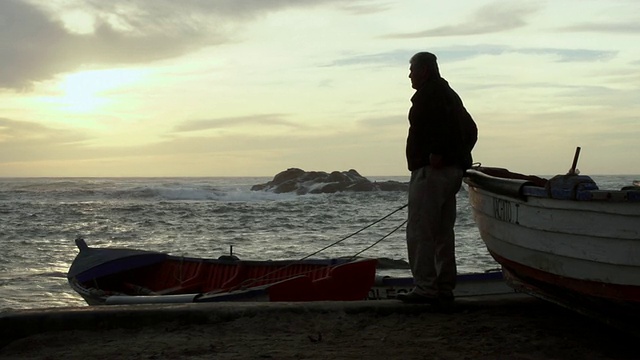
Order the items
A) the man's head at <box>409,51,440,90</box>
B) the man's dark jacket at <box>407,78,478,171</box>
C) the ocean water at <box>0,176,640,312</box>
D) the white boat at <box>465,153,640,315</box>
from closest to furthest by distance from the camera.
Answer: the white boat at <box>465,153,640,315</box>
the man's dark jacket at <box>407,78,478,171</box>
the man's head at <box>409,51,440,90</box>
the ocean water at <box>0,176,640,312</box>

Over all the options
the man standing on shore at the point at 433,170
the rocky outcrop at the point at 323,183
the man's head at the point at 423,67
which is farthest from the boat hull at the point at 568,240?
the rocky outcrop at the point at 323,183

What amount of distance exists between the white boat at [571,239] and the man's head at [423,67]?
0.86 metres

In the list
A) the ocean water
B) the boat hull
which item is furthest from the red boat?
the boat hull

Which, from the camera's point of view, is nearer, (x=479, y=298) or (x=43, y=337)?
(x=43, y=337)

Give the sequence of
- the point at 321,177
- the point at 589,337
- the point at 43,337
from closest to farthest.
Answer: the point at 589,337 < the point at 43,337 < the point at 321,177

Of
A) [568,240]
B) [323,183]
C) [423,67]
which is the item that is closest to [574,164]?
[568,240]

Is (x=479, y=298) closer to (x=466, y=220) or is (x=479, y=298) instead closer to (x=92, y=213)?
(x=466, y=220)

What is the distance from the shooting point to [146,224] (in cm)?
3050

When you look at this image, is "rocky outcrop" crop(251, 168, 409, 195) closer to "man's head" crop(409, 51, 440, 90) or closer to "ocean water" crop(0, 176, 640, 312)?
"ocean water" crop(0, 176, 640, 312)

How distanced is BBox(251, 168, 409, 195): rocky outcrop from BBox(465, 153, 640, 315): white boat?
57.8 metres

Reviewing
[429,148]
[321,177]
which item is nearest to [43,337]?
[429,148]

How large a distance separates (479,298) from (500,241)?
725 mm

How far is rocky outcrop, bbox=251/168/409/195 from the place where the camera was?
212 feet

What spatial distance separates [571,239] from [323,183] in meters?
62.3
